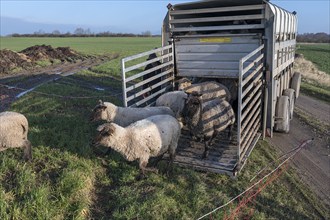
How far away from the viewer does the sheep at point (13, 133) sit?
20.1 feet

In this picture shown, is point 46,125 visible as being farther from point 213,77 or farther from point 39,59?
point 39,59

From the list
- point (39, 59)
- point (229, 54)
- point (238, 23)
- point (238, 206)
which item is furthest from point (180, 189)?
point (39, 59)

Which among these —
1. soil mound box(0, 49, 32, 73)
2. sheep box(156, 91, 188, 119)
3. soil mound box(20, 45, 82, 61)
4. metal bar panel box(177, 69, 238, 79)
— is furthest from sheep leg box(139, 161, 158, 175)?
soil mound box(20, 45, 82, 61)

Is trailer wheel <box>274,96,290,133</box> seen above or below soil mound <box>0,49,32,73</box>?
below

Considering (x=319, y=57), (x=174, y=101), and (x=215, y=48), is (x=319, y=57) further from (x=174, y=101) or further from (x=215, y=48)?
(x=174, y=101)

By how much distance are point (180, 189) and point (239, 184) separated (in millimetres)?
1313

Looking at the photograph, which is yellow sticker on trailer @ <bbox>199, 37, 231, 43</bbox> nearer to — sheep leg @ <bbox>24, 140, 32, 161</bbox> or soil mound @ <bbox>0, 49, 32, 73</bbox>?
sheep leg @ <bbox>24, 140, 32, 161</bbox>

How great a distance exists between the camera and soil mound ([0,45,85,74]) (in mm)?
22625

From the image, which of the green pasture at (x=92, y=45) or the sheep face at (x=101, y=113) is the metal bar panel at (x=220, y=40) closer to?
the sheep face at (x=101, y=113)

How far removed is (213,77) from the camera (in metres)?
10.0

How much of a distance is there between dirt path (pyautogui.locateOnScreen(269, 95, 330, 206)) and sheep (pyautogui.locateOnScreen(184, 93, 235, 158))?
2174mm

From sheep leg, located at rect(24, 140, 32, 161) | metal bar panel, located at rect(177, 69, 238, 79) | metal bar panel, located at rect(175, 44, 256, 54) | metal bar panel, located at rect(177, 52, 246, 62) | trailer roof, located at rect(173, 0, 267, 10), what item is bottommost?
sheep leg, located at rect(24, 140, 32, 161)

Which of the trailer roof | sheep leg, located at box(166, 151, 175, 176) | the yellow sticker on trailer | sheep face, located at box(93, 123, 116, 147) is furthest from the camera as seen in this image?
the yellow sticker on trailer

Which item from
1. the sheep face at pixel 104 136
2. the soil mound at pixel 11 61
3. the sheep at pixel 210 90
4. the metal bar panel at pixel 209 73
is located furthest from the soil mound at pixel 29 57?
the sheep face at pixel 104 136
